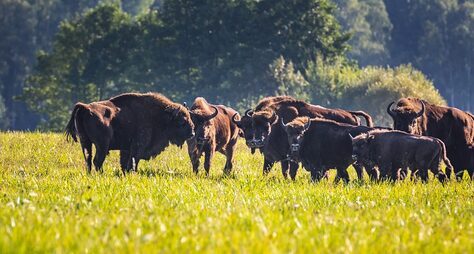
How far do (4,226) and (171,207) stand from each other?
2.62m

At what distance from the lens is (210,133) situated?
21297 millimetres

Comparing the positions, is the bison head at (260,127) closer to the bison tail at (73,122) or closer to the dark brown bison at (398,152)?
the dark brown bison at (398,152)

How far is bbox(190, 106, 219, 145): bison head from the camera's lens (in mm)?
20969

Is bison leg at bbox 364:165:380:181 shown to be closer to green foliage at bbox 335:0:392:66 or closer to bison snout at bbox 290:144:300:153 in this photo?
bison snout at bbox 290:144:300:153

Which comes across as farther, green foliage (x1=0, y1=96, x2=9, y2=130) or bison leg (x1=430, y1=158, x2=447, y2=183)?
green foliage (x1=0, y1=96, x2=9, y2=130)

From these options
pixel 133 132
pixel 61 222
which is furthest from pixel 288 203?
pixel 133 132

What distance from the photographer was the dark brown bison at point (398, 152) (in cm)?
1714

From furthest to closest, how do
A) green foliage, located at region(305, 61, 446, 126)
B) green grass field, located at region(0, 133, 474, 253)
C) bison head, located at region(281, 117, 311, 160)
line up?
green foliage, located at region(305, 61, 446, 126)
bison head, located at region(281, 117, 311, 160)
green grass field, located at region(0, 133, 474, 253)

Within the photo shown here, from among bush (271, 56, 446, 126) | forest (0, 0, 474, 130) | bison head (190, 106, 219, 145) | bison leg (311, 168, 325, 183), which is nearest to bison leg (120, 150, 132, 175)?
bison head (190, 106, 219, 145)

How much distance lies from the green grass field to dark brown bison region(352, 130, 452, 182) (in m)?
1.30

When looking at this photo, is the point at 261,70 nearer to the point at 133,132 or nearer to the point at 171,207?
the point at 133,132

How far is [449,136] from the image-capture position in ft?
67.3

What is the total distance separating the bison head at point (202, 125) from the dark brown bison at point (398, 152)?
4.48 metres

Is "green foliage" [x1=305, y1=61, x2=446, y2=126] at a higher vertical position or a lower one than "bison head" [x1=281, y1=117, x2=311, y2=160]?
lower
